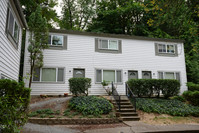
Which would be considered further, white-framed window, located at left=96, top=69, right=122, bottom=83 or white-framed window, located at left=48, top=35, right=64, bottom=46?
white-framed window, located at left=96, top=69, right=122, bottom=83

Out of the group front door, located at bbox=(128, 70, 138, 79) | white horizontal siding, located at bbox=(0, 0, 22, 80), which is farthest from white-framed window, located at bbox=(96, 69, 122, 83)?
white horizontal siding, located at bbox=(0, 0, 22, 80)

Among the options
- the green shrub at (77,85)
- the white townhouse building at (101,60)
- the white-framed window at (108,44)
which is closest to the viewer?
the green shrub at (77,85)

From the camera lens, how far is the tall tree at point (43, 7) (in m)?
20.9

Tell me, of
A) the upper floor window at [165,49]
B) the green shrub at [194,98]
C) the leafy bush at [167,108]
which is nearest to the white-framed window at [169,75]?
the upper floor window at [165,49]

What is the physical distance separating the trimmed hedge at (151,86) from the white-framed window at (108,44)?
14.3 ft

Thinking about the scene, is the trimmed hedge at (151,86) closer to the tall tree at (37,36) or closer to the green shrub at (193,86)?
the green shrub at (193,86)

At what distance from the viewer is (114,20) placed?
27109mm

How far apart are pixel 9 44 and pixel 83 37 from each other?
7.74 m

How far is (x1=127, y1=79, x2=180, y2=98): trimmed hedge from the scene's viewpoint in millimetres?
12867

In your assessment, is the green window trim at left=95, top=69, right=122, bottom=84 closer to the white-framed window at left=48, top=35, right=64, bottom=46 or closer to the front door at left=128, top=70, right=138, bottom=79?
Result: the front door at left=128, top=70, right=138, bottom=79

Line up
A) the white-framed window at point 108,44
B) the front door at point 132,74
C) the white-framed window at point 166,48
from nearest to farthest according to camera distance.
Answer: the white-framed window at point 108,44 < the front door at point 132,74 < the white-framed window at point 166,48

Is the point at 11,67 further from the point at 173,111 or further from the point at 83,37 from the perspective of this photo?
the point at 173,111

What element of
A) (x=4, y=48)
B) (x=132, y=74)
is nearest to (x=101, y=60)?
(x=132, y=74)

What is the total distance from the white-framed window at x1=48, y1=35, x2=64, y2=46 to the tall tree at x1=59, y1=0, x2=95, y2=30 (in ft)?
42.5
